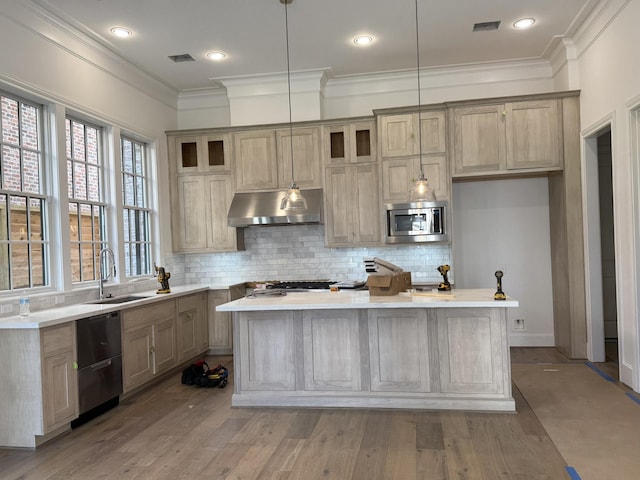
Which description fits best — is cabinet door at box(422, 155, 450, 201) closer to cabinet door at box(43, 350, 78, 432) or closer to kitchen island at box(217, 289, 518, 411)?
kitchen island at box(217, 289, 518, 411)

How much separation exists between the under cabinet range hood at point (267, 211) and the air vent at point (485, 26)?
2.45m

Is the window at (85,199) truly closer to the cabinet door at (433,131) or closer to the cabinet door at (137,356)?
the cabinet door at (137,356)

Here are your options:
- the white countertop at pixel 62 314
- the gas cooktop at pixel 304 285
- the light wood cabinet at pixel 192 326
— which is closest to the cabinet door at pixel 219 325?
the light wood cabinet at pixel 192 326

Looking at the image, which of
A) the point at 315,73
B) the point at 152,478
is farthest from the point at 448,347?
the point at 315,73

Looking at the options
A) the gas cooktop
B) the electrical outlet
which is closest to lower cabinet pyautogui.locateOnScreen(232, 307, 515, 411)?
the gas cooktop

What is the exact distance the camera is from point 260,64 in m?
5.86

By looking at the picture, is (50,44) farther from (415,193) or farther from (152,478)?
(152,478)

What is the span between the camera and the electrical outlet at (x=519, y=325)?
602cm

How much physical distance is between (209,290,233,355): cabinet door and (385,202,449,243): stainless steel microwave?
2146 millimetres

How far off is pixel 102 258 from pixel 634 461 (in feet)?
15.4

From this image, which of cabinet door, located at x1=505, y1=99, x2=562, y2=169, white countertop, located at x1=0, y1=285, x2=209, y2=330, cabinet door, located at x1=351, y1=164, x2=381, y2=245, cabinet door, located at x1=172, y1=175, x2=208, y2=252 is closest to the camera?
white countertop, located at x1=0, y1=285, x2=209, y2=330

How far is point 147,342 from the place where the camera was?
468 centimetres

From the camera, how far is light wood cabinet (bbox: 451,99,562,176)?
17.6 ft

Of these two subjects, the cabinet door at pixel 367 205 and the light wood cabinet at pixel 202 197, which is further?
the light wood cabinet at pixel 202 197
